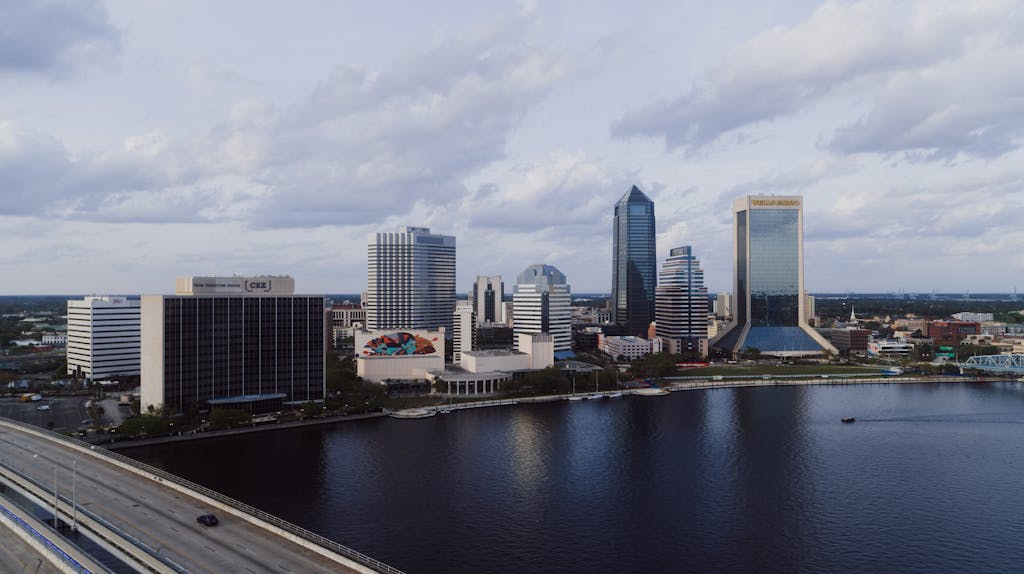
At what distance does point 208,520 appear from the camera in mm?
37031

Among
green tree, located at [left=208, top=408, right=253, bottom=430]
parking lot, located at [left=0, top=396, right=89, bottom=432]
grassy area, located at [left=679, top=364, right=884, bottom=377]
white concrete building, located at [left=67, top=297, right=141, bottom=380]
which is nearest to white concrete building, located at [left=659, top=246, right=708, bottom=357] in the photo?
grassy area, located at [left=679, top=364, right=884, bottom=377]

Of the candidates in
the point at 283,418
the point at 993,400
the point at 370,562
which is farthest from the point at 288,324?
the point at 993,400

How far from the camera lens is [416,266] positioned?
505ft

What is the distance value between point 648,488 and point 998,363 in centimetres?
11683

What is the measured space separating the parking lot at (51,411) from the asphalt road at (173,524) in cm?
2276

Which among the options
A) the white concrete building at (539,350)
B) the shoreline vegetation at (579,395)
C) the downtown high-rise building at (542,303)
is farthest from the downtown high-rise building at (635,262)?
the white concrete building at (539,350)

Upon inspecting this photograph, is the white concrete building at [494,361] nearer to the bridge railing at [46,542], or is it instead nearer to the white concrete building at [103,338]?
the white concrete building at [103,338]

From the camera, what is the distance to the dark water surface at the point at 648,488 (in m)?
40.0

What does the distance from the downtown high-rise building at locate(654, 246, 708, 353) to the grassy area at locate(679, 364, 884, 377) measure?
22.2 meters

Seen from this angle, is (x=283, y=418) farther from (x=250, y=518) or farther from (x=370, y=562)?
(x=370, y=562)

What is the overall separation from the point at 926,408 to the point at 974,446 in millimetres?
24796

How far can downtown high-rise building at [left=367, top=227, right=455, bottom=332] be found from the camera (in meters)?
152

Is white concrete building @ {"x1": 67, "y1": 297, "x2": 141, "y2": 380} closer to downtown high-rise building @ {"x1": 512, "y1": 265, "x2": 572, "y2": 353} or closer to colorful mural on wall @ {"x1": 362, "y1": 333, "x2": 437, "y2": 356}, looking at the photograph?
colorful mural on wall @ {"x1": 362, "y1": 333, "x2": 437, "y2": 356}

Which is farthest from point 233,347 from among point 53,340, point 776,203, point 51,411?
point 776,203
